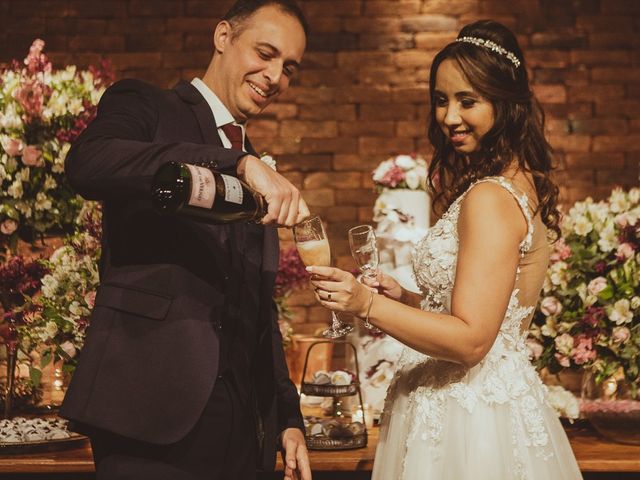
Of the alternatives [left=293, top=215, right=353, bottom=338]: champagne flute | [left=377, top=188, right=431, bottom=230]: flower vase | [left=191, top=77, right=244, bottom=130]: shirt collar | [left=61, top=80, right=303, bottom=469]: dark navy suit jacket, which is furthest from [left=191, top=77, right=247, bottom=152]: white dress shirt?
[left=377, top=188, right=431, bottom=230]: flower vase

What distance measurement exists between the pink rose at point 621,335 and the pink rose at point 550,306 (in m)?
0.19

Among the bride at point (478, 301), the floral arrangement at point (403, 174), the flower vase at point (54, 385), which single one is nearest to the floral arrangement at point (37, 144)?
the flower vase at point (54, 385)

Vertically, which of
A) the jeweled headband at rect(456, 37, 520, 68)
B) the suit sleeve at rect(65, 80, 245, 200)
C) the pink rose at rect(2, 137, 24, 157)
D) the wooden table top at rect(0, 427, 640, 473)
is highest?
the jeweled headband at rect(456, 37, 520, 68)

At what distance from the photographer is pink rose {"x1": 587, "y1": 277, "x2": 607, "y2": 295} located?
8.03 ft

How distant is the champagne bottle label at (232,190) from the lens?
4.22ft

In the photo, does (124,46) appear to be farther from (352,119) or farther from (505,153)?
(505,153)

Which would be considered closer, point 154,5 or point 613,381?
point 613,381

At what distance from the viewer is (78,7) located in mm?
4160

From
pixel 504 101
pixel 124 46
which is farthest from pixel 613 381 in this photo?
pixel 124 46

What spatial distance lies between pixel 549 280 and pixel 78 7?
2918mm

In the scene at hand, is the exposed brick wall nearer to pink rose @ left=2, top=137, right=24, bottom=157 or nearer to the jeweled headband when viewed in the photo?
pink rose @ left=2, top=137, right=24, bottom=157

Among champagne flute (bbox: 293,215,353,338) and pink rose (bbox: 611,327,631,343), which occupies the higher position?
champagne flute (bbox: 293,215,353,338)

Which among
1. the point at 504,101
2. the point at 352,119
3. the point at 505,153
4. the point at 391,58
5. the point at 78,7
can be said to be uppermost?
the point at 78,7

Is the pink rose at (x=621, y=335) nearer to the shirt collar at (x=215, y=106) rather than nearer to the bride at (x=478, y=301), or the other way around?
the bride at (x=478, y=301)
